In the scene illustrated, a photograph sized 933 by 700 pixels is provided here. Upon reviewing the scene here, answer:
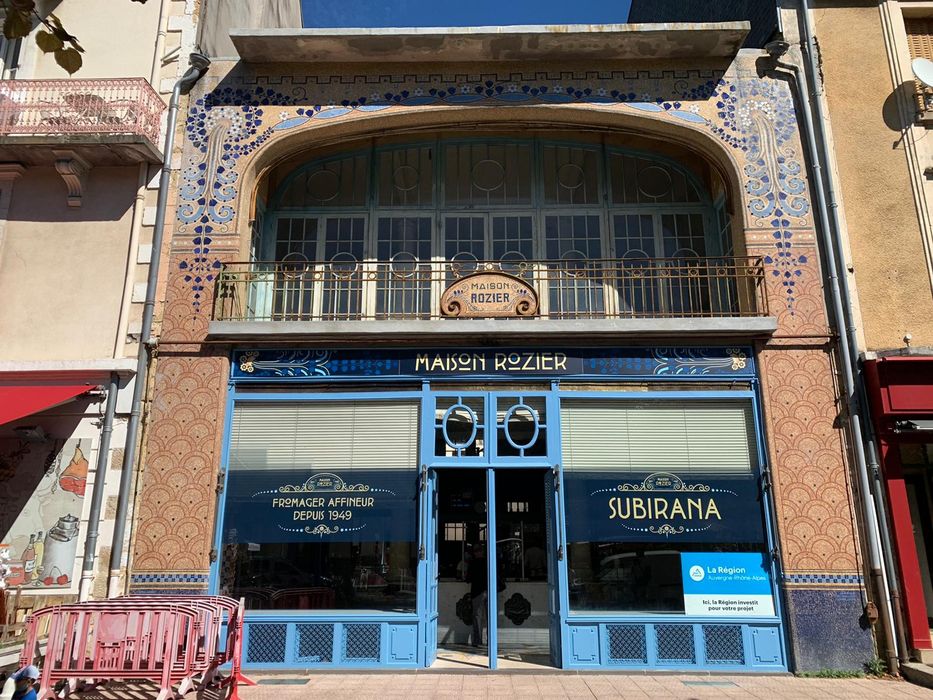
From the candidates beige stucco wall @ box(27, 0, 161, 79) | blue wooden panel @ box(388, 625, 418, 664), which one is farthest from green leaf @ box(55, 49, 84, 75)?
beige stucco wall @ box(27, 0, 161, 79)

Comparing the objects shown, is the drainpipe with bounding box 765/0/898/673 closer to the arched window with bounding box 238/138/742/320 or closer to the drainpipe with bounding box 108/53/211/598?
the arched window with bounding box 238/138/742/320

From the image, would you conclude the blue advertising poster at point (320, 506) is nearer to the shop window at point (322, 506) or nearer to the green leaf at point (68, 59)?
the shop window at point (322, 506)

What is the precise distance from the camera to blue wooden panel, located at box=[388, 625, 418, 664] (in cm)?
796

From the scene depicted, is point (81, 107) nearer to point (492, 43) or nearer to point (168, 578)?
point (492, 43)

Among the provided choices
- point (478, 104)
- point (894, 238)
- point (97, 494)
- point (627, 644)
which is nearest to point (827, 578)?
point (627, 644)

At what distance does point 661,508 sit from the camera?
330 inches

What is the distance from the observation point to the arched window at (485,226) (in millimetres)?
9992

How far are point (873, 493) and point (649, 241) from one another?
4376 mm

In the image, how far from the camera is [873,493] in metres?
8.16

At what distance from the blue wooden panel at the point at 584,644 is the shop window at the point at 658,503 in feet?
0.79

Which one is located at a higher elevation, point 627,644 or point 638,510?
point 638,510

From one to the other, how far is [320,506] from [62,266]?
4.73m

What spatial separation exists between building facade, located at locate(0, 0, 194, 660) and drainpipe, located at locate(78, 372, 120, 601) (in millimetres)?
13

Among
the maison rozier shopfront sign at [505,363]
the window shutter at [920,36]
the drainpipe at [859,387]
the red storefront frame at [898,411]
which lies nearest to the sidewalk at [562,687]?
the drainpipe at [859,387]
